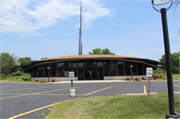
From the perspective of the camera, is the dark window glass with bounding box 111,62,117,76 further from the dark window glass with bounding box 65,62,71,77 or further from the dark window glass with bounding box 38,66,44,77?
the dark window glass with bounding box 38,66,44,77

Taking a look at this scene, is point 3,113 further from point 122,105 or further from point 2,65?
point 2,65

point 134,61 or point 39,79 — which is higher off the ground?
point 134,61

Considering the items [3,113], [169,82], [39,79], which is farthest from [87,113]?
[39,79]

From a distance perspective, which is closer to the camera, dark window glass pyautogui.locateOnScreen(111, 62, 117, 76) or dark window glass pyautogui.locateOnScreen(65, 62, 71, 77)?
dark window glass pyautogui.locateOnScreen(111, 62, 117, 76)

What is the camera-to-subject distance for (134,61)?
25.9 m

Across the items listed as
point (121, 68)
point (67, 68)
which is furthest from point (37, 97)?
point (121, 68)

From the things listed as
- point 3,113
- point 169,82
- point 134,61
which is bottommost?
point 3,113

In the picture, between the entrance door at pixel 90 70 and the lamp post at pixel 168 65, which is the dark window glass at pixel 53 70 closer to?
the entrance door at pixel 90 70

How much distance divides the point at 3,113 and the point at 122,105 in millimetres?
5475

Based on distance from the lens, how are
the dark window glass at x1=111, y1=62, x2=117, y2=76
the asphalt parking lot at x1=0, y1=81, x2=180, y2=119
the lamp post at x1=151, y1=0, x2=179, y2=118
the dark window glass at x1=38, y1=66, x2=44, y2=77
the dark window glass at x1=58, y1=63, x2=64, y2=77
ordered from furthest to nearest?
the dark window glass at x1=38, y1=66, x2=44, y2=77 → the dark window glass at x1=58, y1=63, x2=64, y2=77 → the dark window glass at x1=111, y1=62, x2=117, y2=76 → the asphalt parking lot at x1=0, y1=81, x2=180, y2=119 → the lamp post at x1=151, y1=0, x2=179, y2=118

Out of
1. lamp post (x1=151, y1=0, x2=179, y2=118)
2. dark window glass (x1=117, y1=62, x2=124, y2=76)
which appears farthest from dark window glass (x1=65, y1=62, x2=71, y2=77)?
lamp post (x1=151, y1=0, x2=179, y2=118)

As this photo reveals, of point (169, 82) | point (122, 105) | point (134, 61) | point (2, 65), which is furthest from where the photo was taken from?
point (2, 65)

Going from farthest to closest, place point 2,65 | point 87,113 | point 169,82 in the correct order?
point 2,65, point 87,113, point 169,82

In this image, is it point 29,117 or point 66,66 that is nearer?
point 29,117
